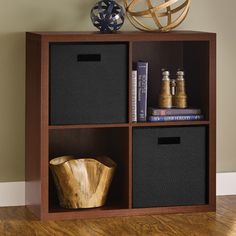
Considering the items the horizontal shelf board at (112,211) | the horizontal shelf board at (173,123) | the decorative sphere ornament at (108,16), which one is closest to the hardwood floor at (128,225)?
the horizontal shelf board at (112,211)

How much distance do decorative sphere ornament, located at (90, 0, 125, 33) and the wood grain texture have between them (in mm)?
641

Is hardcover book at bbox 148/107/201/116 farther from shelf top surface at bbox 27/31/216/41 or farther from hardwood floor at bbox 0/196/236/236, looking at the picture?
hardwood floor at bbox 0/196/236/236

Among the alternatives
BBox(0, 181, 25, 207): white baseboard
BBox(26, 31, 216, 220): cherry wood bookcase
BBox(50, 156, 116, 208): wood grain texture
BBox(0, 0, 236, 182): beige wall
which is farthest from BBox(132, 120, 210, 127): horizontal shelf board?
BBox(0, 181, 25, 207): white baseboard

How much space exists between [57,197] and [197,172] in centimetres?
71

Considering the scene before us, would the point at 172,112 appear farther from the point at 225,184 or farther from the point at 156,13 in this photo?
the point at 225,184

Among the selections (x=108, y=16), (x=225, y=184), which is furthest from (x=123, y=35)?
(x=225, y=184)

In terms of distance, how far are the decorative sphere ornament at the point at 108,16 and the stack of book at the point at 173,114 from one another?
1.45 ft

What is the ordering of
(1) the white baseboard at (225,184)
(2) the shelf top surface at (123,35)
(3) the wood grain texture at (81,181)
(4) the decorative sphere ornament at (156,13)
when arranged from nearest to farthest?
(2) the shelf top surface at (123,35), (3) the wood grain texture at (81,181), (4) the decorative sphere ornament at (156,13), (1) the white baseboard at (225,184)

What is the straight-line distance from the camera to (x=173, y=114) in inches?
148

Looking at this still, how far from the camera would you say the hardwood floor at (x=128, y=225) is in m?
3.44

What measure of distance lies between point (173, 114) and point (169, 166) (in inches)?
10.0

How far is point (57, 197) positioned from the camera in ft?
12.8

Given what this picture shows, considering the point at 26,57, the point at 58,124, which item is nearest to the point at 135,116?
the point at 58,124

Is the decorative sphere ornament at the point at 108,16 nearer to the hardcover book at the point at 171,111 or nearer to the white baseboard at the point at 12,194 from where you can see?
the hardcover book at the point at 171,111
